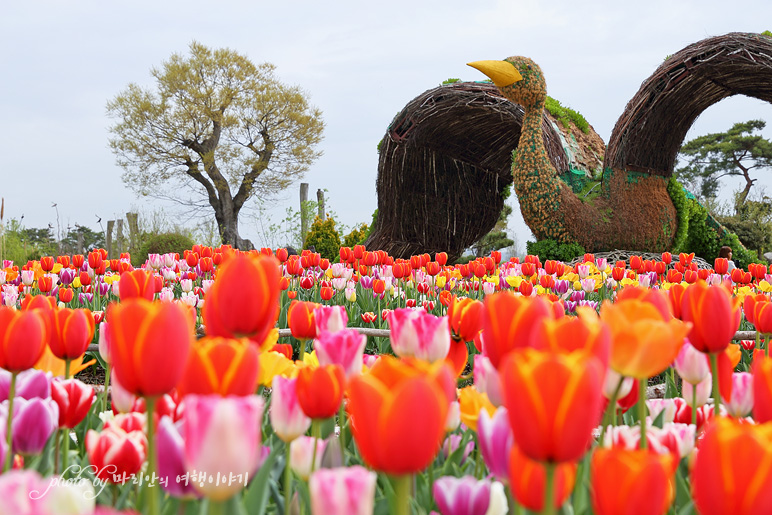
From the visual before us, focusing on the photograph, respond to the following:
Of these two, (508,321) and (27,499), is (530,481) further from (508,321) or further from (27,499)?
(27,499)

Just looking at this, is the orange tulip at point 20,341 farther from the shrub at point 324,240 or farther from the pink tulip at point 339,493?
the shrub at point 324,240

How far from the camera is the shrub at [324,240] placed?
1523cm

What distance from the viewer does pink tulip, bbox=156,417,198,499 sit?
0.52m

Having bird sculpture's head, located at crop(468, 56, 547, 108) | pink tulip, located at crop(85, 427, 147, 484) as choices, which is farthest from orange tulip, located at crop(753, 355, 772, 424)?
bird sculpture's head, located at crop(468, 56, 547, 108)

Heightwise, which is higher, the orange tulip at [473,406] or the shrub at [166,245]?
the shrub at [166,245]

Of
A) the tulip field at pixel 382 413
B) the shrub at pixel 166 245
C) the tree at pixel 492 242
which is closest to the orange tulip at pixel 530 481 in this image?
the tulip field at pixel 382 413

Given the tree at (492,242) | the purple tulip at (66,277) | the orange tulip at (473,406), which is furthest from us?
the tree at (492,242)

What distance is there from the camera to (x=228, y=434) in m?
0.40

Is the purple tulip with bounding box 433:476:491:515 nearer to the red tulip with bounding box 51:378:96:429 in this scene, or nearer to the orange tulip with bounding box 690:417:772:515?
the orange tulip with bounding box 690:417:772:515

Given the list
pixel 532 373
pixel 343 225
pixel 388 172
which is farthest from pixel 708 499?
pixel 343 225

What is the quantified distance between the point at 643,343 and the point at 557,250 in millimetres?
7724

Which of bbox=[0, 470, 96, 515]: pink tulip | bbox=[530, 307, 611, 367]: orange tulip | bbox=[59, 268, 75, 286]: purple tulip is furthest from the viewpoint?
bbox=[59, 268, 75, 286]: purple tulip

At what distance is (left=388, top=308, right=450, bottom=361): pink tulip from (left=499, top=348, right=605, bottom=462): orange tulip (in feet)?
1.49

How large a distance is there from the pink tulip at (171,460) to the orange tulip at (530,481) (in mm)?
280
